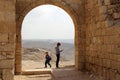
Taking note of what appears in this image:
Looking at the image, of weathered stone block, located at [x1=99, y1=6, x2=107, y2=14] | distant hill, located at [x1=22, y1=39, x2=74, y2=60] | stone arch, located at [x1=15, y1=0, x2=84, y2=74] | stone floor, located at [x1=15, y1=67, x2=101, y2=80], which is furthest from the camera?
distant hill, located at [x1=22, y1=39, x2=74, y2=60]

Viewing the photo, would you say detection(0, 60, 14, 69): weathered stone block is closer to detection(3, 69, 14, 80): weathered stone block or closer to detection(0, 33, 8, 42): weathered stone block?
detection(3, 69, 14, 80): weathered stone block

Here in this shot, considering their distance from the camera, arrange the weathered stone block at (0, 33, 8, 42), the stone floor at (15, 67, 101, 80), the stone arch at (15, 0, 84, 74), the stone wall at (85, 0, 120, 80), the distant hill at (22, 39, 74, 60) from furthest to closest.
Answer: the distant hill at (22, 39, 74, 60)
the stone arch at (15, 0, 84, 74)
the stone floor at (15, 67, 101, 80)
the stone wall at (85, 0, 120, 80)
the weathered stone block at (0, 33, 8, 42)

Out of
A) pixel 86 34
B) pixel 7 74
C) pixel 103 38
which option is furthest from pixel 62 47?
pixel 7 74

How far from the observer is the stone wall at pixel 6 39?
23.2ft

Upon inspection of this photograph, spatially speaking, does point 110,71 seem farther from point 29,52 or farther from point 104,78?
point 29,52

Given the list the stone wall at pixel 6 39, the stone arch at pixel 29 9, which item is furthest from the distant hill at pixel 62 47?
the stone wall at pixel 6 39

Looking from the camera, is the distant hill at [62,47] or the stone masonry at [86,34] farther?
the distant hill at [62,47]

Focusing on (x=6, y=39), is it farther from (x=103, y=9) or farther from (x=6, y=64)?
(x=103, y=9)

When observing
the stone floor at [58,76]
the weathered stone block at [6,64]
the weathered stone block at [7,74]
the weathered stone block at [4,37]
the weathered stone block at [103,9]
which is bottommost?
the stone floor at [58,76]

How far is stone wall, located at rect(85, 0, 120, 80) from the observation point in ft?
28.2

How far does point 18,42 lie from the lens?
37.7 feet

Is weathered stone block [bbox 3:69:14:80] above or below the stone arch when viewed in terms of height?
below

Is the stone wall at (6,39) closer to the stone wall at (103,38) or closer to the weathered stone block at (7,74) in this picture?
the weathered stone block at (7,74)

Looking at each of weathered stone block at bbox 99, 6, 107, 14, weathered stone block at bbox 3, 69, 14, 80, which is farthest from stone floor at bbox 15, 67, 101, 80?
weathered stone block at bbox 3, 69, 14, 80
